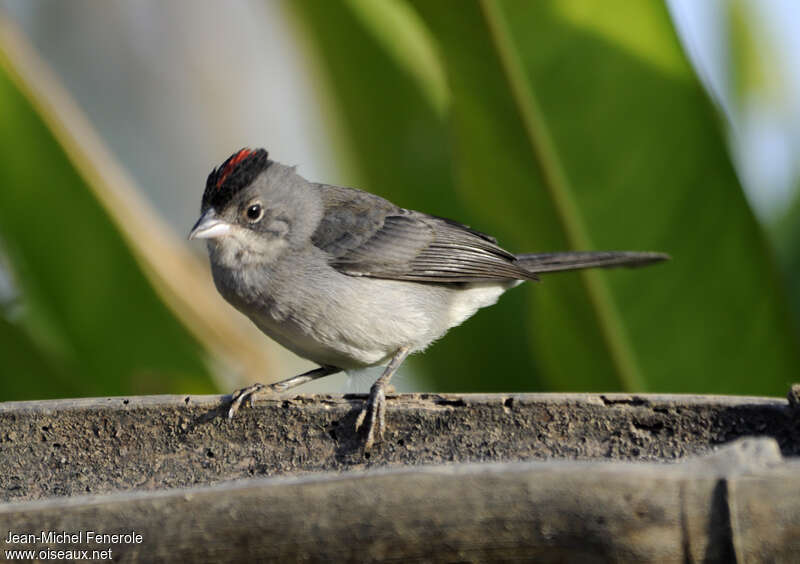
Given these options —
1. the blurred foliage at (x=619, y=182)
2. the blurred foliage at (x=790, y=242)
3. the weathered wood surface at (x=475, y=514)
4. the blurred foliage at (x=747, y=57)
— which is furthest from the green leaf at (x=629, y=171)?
the weathered wood surface at (x=475, y=514)

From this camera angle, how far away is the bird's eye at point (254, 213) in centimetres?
349

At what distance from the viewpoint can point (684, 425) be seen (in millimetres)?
2436

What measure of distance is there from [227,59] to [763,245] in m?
7.95

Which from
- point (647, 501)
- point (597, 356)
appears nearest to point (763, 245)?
point (597, 356)

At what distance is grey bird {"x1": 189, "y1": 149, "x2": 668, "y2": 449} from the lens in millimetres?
3359

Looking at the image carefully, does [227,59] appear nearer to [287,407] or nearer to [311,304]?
[311,304]

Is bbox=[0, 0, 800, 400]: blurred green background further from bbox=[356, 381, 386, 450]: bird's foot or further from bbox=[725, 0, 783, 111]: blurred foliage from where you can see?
bbox=[356, 381, 386, 450]: bird's foot

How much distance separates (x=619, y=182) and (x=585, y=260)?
1.16 ft

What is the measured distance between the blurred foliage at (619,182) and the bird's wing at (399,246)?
0.27 m

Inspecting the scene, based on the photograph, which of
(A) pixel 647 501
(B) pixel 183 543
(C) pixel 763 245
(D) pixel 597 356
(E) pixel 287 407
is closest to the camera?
(A) pixel 647 501

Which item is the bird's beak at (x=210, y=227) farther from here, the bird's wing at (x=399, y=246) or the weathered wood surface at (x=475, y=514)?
the weathered wood surface at (x=475, y=514)

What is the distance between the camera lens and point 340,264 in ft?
11.6

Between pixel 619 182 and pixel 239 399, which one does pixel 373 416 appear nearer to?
pixel 239 399

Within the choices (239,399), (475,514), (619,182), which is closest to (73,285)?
(239,399)
